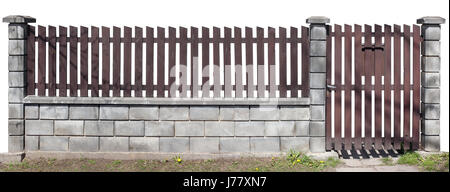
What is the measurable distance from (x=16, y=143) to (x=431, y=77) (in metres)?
7.64

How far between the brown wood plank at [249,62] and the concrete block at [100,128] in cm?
252

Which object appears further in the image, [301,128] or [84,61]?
[84,61]

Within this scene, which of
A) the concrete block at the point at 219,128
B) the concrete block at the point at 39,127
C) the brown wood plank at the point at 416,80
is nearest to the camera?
the concrete block at the point at 219,128

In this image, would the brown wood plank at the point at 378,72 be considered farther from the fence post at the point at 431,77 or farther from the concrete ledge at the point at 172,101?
the concrete ledge at the point at 172,101

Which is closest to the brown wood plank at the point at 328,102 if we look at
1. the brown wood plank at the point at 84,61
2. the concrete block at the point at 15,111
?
the brown wood plank at the point at 84,61

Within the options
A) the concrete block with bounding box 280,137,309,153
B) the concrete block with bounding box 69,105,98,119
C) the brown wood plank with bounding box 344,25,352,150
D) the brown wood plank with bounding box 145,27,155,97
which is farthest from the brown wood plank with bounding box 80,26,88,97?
the brown wood plank with bounding box 344,25,352,150

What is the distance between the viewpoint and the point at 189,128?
9.67 meters

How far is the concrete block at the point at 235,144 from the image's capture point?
966cm

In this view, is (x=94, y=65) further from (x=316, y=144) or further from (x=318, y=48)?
(x=316, y=144)

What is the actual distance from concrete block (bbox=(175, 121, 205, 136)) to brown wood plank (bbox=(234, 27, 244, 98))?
0.85 meters

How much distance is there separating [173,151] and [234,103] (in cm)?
139

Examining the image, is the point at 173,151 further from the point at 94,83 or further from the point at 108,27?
the point at 108,27

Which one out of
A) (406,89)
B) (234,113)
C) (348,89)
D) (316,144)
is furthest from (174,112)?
(406,89)

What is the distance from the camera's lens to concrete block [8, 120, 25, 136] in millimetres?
9867
